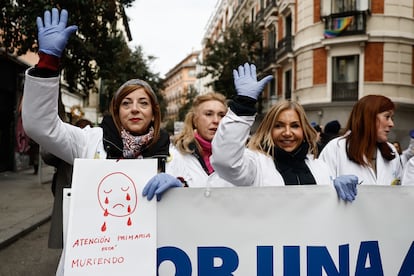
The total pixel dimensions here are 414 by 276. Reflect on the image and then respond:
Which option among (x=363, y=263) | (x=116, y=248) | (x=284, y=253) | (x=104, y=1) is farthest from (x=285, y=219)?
(x=104, y=1)

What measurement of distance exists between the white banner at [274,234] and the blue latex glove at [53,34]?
910 mm

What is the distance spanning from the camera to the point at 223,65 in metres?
28.1

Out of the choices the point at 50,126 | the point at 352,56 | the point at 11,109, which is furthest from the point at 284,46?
the point at 50,126

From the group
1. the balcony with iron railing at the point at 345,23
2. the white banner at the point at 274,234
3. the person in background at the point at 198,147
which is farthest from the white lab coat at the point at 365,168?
the balcony with iron railing at the point at 345,23

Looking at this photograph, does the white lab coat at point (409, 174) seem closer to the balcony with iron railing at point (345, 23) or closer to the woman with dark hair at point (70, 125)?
the woman with dark hair at point (70, 125)

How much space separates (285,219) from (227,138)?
0.54m

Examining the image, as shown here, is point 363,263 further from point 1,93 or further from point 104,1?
point 1,93

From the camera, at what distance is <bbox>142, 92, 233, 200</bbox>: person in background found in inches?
115

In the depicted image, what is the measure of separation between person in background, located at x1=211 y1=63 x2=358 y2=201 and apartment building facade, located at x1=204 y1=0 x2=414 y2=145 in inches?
751

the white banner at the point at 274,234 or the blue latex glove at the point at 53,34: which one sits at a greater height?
the blue latex glove at the point at 53,34

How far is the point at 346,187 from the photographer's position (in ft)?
7.91

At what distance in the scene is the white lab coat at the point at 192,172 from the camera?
114 inches

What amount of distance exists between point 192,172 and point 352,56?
20.5 m

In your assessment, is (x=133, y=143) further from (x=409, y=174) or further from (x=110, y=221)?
(x=409, y=174)
